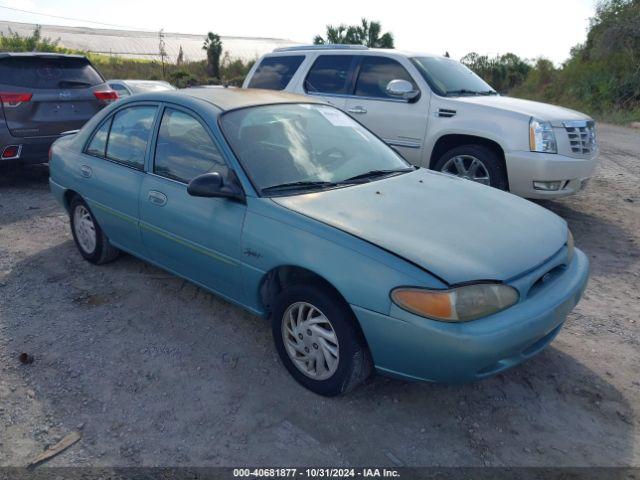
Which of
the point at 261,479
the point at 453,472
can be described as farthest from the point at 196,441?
the point at 453,472

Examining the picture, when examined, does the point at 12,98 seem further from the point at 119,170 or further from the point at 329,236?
the point at 329,236

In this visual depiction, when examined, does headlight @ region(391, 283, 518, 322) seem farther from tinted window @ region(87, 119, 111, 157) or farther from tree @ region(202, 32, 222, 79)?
tree @ region(202, 32, 222, 79)

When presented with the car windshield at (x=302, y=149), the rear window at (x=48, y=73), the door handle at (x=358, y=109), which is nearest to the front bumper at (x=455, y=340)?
the car windshield at (x=302, y=149)

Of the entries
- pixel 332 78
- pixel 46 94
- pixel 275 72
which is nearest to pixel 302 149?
pixel 332 78

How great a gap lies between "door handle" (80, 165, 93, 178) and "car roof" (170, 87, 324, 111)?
99cm

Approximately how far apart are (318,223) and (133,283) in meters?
2.26

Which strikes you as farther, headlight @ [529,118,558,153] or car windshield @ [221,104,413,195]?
headlight @ [529,118,558,153]

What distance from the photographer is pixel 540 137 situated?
573cm

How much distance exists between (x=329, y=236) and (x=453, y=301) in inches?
28.7

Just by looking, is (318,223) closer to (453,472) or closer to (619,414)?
(453,472)

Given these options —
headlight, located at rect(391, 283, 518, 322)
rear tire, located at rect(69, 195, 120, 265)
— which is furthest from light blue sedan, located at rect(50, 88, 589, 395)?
rear tire, located at rect(69, 195, 120, 265)

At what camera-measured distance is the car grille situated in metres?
5.90

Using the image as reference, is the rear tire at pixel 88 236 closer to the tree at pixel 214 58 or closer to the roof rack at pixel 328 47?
the roof rack at pixel 328 47

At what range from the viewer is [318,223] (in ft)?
9.81
